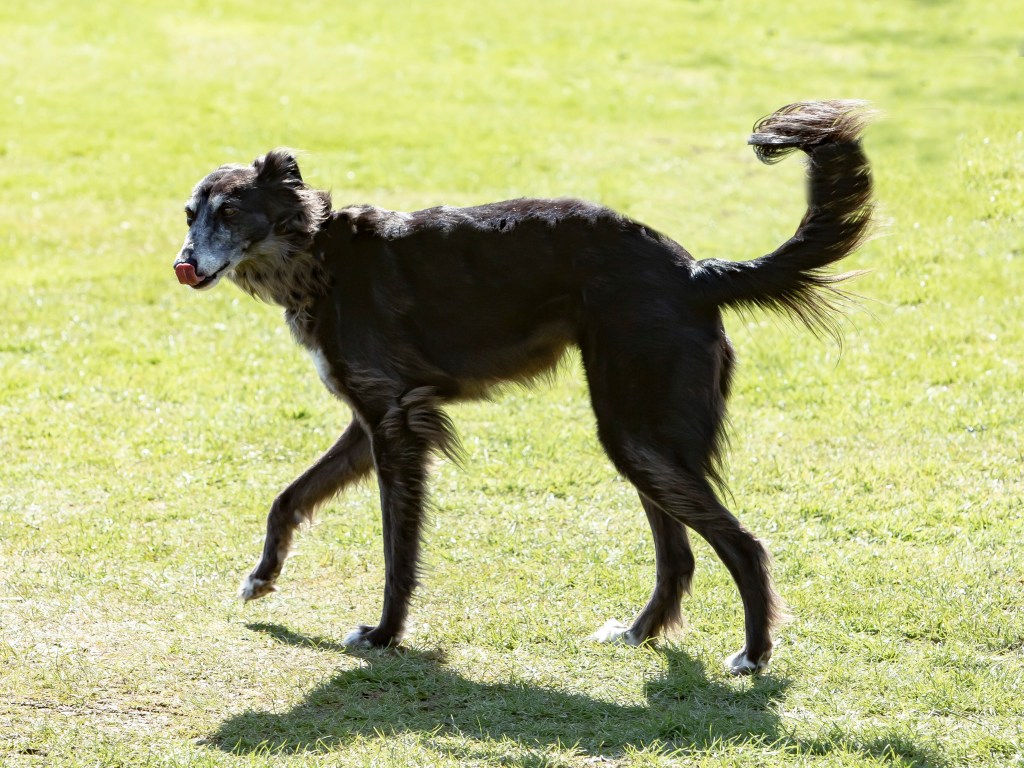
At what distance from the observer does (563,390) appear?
8984 millimetres

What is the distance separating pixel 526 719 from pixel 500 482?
2.68 meters

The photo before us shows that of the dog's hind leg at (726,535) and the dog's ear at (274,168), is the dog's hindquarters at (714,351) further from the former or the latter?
the dog's ear at (274,168)

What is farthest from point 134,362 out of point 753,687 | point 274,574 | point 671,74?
point 671,74

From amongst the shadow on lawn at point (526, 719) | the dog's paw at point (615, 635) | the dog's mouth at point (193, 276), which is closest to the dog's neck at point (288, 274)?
the dog's mouth at point (193, 276)

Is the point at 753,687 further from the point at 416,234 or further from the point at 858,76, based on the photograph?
the point at 858,76

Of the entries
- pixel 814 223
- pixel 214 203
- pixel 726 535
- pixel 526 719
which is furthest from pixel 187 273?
pixel 814 223

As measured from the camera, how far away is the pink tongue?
5.42 metres

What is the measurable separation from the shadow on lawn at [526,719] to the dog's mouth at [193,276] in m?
1.79

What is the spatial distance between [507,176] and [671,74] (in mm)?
5930

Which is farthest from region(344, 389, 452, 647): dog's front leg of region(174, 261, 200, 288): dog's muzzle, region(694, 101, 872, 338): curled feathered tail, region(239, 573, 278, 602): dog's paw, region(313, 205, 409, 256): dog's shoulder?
region(694, 101, 872, 338): curled feathered tail

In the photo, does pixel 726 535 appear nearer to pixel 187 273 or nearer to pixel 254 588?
pixel 254 588

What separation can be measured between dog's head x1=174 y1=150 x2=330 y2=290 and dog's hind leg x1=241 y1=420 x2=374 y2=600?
959mm

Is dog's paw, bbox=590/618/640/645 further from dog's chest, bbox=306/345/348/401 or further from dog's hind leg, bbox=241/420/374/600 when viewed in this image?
dog's chest, bbox=306/345/348/401

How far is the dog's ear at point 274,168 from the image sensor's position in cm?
580
